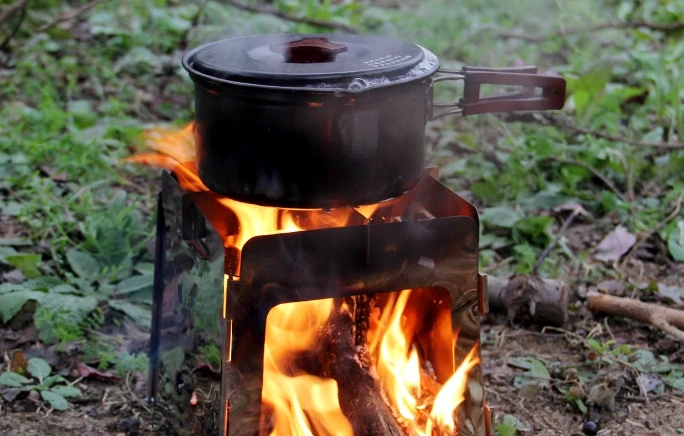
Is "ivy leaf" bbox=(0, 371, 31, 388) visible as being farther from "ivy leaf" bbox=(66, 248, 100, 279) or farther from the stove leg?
"ivy leaf" bbox=(66, 248, 100, 279)

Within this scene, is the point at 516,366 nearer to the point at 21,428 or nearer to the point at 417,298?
the point at 417,298

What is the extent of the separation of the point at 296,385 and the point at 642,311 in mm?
1480

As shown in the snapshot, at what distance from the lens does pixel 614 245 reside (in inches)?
145

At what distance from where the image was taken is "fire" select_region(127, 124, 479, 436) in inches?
87.0

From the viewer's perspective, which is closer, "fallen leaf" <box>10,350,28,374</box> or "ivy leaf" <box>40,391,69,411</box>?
"ivy leaf" <box>40,391,69,411</box>

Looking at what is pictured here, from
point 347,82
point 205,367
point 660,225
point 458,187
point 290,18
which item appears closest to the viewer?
point 347,82

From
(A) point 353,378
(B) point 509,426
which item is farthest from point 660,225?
(A) point 353,378

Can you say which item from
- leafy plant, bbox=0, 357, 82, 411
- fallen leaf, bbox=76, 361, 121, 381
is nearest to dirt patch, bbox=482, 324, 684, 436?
fallen leaf, bbox=76, 361, 121, 381

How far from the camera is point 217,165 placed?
2068mm

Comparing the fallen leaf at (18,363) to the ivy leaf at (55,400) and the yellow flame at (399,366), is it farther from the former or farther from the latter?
the yellow flame at (399,366)

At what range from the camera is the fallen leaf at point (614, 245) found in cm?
363

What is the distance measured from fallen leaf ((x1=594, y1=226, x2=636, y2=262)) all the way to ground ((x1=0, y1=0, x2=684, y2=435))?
0.02 metres

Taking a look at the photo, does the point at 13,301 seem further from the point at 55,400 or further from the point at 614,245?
the point at 614,245

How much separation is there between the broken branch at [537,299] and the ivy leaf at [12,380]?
165cm
